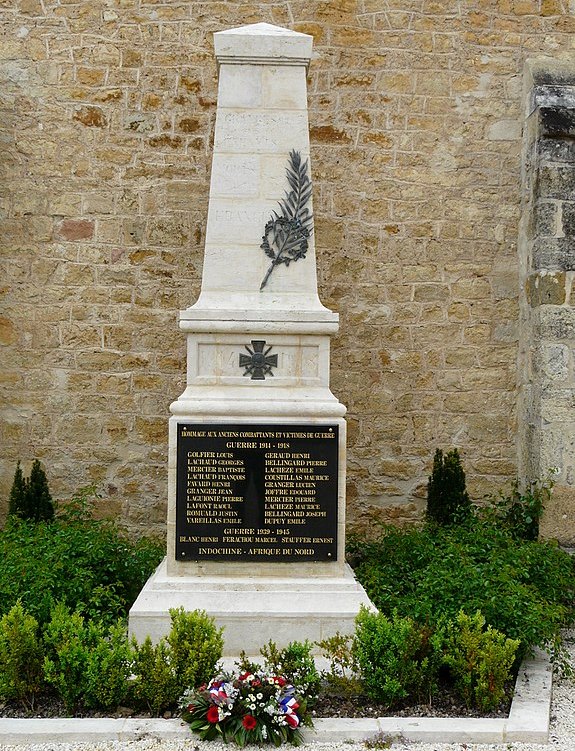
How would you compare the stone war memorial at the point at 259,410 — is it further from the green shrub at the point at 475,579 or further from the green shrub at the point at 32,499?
the green shrub at the point at 32,499

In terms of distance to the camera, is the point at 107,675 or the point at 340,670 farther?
the point at 340,670

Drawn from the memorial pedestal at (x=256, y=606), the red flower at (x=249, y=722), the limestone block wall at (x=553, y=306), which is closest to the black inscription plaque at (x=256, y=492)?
the memorial pedestal at (x=256, y=606)

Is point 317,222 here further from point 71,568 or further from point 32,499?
point 71,568

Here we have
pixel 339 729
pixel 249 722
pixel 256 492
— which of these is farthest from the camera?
pixel 256 492

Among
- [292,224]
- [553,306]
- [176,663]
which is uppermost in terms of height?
[292,224]

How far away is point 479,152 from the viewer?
24.7ft

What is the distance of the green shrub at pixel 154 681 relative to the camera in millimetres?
3957

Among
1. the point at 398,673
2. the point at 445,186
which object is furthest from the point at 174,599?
the point at 445,186

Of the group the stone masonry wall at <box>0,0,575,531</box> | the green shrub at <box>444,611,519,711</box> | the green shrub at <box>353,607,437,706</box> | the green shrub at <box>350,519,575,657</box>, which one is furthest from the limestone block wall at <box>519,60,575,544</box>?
the green shrub at <box>353,607,437,706</box>

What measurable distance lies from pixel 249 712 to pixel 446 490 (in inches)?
145

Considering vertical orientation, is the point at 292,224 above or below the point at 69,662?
above

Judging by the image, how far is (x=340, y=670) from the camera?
4320 mm

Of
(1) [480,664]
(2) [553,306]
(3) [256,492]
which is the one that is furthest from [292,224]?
(2) [553,306]

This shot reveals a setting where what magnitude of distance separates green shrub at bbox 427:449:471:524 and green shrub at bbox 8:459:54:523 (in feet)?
10.5
